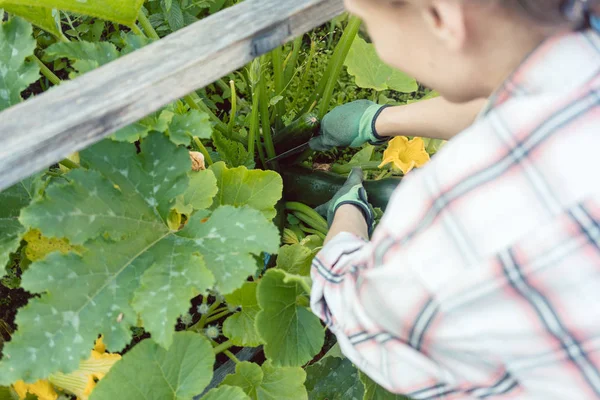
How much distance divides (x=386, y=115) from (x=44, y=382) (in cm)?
109

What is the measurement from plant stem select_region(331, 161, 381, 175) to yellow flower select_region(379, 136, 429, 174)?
0.15 m

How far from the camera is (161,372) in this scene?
106 cm

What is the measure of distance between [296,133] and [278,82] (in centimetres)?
18

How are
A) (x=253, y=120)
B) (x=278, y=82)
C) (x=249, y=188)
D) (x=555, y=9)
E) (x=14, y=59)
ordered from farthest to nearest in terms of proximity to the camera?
(x=278, y=82), (x=253, y=120), (x=249, y=188), (x=14, y=59), (x=555, y=9)

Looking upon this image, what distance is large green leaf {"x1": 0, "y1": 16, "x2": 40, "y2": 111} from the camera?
950mm

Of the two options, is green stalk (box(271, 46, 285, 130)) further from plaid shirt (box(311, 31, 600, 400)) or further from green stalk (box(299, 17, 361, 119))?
plaid shirt (box(311, 31, 600, 400))

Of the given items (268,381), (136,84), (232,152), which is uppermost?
(136,84)

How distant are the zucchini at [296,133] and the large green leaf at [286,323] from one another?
0.70 metres

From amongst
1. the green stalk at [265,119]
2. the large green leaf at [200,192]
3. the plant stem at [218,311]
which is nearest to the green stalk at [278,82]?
the green stalk at [265,119]

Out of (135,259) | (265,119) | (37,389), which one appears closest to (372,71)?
(265,119)

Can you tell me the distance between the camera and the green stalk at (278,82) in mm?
1533

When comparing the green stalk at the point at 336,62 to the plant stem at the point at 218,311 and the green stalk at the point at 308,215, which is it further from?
the plant stem at the point at 218,311

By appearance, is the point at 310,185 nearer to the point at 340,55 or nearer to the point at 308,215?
the point at 308,215

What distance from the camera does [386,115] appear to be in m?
1.50
